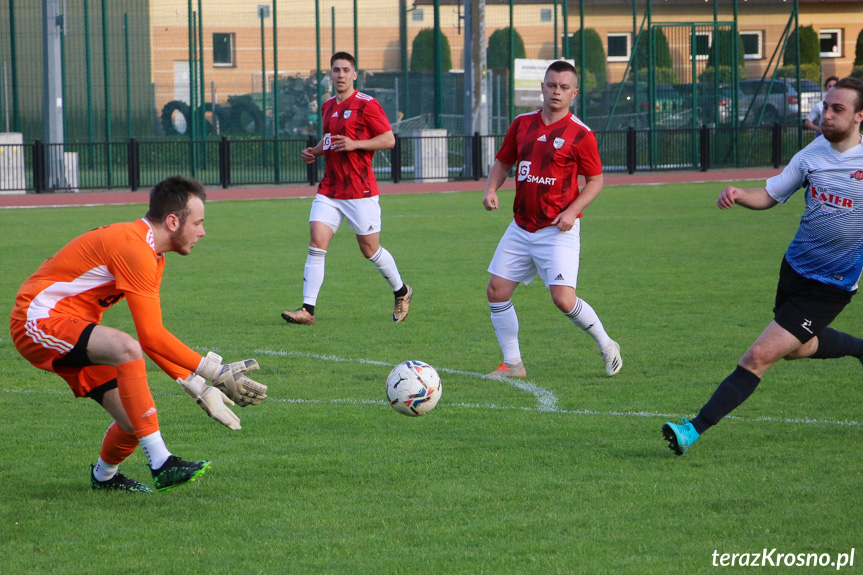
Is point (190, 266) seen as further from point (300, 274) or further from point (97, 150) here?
point (97, 150)

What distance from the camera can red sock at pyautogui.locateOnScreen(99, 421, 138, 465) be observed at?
486 cm

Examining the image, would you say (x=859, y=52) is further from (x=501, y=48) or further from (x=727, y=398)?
(x=727, y=398)

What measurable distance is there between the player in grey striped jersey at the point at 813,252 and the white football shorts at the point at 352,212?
16.5 ft

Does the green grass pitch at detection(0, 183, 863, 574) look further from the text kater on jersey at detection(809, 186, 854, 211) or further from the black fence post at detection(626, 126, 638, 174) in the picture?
the black fence post at detection(626, 126, 638, 174)

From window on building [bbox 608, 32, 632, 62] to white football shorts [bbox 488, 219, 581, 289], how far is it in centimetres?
2785

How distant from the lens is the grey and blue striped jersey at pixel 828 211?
540 cm

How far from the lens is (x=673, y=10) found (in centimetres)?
3491

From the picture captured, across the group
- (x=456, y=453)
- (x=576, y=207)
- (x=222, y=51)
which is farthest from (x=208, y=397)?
(x=222, y=51)

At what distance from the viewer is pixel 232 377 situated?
182 inches

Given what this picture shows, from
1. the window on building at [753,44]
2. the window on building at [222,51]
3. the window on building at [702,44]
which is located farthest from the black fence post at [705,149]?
the window on building at [222,51]

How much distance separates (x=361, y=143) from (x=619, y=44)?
2596cm

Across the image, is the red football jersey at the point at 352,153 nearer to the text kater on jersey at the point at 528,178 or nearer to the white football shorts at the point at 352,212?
the white football shorts at the point at 352,212

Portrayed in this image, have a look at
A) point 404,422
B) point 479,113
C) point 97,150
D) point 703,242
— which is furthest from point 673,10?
point 404,422

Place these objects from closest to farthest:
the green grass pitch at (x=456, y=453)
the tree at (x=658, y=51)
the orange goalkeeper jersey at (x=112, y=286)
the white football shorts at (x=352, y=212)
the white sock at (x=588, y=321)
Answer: the green grass pitch at (x=456, y=453), the orange goalkeeper jersey at (x=112, y=286), the white sock at (x=588, y=321), the white football shorts at (x=352, y=212), the tree at (x=658, y=51)
